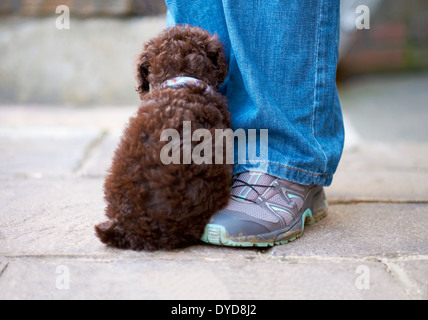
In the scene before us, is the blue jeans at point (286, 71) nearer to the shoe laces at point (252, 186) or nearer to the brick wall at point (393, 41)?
the shoe laces at point (252, 186)

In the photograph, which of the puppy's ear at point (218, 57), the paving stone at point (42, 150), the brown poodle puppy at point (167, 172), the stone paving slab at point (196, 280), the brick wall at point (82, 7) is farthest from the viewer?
the brick wall at point (82, 7)

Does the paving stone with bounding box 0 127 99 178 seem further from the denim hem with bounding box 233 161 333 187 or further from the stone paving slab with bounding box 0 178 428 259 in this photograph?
the denim hem with bounding box 233 161 333 187

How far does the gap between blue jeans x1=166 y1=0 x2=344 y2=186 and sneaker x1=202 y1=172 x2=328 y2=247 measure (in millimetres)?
37

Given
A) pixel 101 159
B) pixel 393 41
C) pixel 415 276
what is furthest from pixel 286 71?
pixel 393 41

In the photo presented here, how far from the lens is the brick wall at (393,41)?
484 cm

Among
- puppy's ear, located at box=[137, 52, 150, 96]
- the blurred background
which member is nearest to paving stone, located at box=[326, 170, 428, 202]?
puppy's ear, located at box=[137, 52, 150, 96]

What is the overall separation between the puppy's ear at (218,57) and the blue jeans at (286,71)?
44mm

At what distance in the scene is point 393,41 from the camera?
4891 mm

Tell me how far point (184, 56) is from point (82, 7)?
2527 millimetres

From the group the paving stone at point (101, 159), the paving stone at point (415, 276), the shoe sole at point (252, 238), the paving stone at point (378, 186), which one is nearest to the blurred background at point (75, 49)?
the paving stone at point (101, 159)

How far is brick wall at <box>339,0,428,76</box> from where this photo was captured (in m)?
4.84

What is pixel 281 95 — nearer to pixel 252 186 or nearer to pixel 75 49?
pixel 252 186

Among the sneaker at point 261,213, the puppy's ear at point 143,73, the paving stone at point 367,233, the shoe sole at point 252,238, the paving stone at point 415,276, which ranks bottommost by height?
the paving stone at point 367,233
